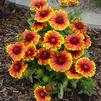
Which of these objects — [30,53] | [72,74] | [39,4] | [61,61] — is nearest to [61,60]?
[61,61]

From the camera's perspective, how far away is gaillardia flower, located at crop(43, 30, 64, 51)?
11.8ft

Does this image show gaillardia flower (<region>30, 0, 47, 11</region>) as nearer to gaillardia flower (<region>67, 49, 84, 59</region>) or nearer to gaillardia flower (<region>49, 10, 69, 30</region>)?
gaillardia flower (<region>49, 10, 69, 30</region>)

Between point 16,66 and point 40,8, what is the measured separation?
0.63m

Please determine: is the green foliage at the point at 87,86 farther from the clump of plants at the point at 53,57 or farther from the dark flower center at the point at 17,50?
the dark flower center at the point at 17,50

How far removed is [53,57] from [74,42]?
0.78ft

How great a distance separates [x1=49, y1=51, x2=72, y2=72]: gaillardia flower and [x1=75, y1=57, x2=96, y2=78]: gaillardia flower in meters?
0.09

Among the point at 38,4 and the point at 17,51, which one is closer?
the point at 17,51

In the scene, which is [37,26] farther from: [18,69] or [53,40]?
[18,69]

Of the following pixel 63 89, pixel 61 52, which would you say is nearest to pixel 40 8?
pixel 61 52

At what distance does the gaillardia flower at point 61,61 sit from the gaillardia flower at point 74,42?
2.9 inches

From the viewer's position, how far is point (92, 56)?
4.58 meters

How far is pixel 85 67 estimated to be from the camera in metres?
3.62

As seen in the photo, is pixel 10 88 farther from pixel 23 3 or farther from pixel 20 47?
pixel 23 3

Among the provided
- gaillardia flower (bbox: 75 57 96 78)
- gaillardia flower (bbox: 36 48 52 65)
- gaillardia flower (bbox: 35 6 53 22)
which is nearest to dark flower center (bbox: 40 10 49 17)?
gaillardia flower (bbox: 35 6 53 22)
